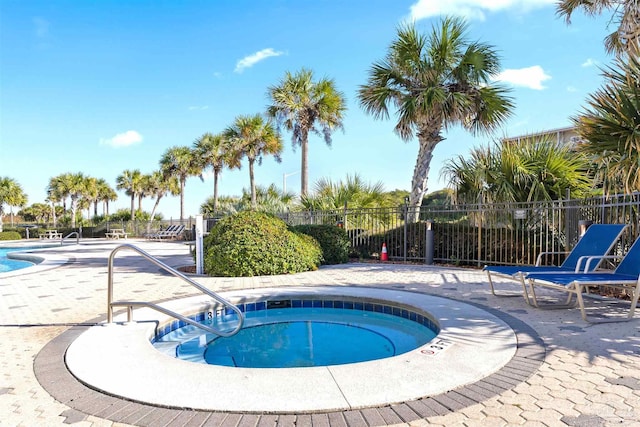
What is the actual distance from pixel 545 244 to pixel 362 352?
744cm

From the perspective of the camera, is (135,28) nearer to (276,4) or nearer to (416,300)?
(276,4)

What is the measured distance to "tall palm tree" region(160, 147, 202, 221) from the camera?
37312 mm

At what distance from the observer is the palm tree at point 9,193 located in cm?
4222

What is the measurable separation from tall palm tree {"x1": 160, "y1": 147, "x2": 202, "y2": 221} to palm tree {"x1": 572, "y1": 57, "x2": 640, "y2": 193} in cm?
3433

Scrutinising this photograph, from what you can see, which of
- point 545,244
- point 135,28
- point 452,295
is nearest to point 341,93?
point 135,28

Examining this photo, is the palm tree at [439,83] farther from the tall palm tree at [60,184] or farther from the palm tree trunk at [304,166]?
the tall palm tree at [60,184]

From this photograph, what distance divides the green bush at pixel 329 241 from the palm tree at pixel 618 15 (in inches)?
309

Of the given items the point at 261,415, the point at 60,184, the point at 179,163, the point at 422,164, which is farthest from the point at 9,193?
the point at 261,415

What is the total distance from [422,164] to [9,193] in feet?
156

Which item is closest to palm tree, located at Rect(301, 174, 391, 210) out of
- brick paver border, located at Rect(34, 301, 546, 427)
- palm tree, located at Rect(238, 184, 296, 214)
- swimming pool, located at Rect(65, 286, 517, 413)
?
palm tree, located at Rect(238, 184, 296, 214)

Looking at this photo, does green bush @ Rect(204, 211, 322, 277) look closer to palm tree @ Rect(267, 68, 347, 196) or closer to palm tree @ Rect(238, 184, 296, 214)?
palm tree @ Rect(238, 184, 296, 214)

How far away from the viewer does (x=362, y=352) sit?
14.0 ft

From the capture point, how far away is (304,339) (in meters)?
4.83

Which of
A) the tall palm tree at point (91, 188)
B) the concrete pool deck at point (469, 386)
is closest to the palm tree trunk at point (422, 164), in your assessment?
the concrete pool deck at point (469, 386)
